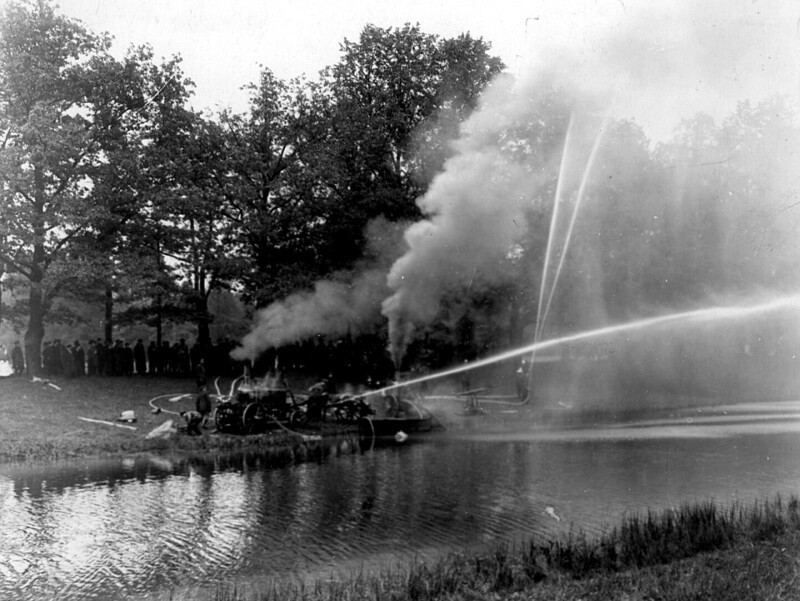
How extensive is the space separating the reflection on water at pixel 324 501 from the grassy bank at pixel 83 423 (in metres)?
1.24

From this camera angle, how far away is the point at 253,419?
23953 mm

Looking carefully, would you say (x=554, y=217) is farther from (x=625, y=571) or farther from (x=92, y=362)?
(x=625, y=571)

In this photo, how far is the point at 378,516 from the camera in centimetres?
1388

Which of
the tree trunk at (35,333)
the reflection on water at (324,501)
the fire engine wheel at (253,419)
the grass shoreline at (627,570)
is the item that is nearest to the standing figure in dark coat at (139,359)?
the tree trunk at (35,333)

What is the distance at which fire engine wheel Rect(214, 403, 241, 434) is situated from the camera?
77.4ft

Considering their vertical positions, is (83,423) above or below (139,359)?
below

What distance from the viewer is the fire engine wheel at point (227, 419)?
2358 cm

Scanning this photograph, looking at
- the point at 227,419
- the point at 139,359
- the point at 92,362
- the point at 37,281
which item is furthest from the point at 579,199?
the point at 37,281

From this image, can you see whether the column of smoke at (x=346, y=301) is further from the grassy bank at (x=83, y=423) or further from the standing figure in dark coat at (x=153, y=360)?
the grassy bank at (x=83, y=423)

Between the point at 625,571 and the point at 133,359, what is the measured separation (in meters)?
29.2

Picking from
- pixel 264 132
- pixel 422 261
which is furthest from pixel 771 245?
pixel 264 132

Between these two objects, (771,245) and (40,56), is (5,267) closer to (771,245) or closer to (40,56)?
(40,56)

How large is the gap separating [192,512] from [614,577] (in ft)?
28.7

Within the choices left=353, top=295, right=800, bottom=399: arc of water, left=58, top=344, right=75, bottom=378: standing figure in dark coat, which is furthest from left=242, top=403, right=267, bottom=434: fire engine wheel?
left=353, top=295, right=800, bottom=399: arc of water
